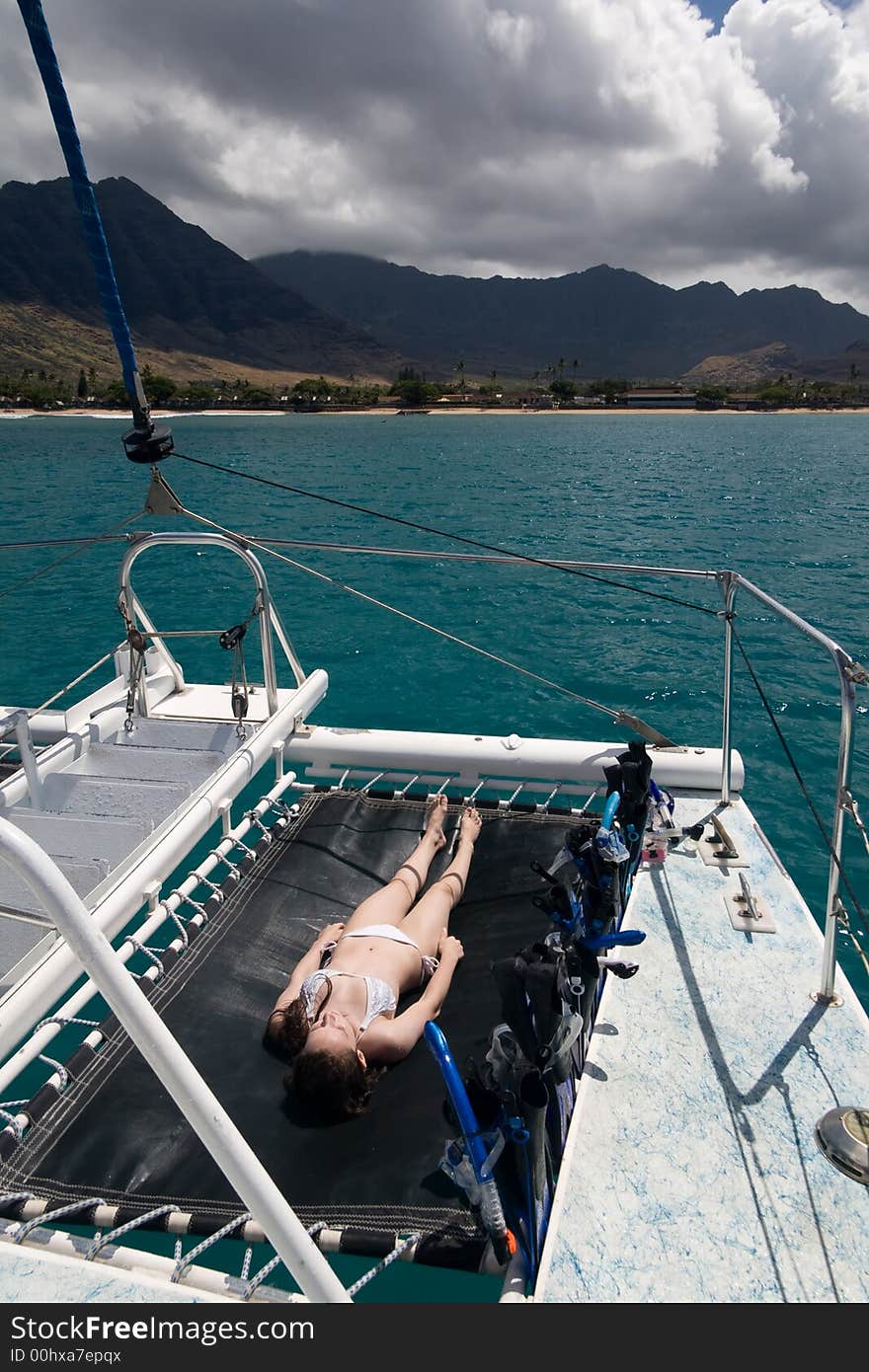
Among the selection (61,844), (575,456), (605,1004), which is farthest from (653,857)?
(575,456)

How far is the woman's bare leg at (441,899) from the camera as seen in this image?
380cm

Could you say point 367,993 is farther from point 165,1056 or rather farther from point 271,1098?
point 165,1056

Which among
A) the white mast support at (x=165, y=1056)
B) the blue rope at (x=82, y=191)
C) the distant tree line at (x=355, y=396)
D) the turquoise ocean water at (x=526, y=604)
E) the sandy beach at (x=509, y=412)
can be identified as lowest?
the turquoise ocean water at (x=526, y=604)

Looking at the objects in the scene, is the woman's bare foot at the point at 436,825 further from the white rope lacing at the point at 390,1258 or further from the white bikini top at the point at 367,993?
the white rope lacing at the point at 390,1258

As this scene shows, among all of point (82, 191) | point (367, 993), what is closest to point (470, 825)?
point (367, 993)

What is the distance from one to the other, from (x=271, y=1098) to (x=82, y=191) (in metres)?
4.12

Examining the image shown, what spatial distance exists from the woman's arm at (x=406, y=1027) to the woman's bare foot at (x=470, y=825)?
107 centimetres

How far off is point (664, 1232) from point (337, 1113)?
→ 3.91 ft

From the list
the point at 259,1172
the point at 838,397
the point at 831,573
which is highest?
the point at 838,397

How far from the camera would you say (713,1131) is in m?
2.79

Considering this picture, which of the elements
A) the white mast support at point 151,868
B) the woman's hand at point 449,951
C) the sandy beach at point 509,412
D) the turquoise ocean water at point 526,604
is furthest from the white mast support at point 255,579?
the sandy beach at point 509,412

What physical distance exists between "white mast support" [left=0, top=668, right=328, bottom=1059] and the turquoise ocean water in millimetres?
4306

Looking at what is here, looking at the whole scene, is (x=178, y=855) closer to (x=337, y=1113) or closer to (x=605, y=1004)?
(x=337, y=1113)

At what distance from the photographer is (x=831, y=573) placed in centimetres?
1869
